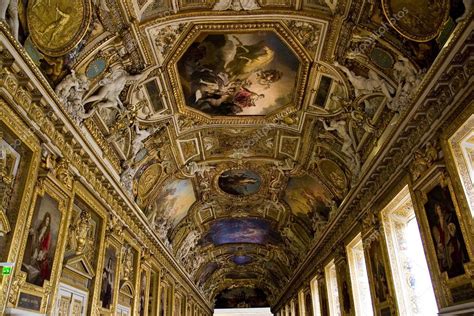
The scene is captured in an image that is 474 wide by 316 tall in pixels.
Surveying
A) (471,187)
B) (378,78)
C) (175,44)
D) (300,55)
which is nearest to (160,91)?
(175,44)

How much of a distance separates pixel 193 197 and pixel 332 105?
10013 millimetres

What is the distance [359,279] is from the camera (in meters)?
13.8

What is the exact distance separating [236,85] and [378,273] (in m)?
7.21

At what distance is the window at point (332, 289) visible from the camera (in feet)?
55.6

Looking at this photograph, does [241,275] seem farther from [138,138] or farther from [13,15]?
[13,15]

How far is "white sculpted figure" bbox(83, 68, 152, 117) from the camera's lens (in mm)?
10023

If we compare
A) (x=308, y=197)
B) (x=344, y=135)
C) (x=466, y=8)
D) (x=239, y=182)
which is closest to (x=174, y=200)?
(x=239, y=182)

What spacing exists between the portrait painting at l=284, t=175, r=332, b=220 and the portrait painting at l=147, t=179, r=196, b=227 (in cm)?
502

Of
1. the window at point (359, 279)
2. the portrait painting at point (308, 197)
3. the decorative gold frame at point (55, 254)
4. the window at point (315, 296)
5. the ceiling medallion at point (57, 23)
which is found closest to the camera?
the decorative gold frame at point (55, 254)

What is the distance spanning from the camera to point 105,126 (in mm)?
11086

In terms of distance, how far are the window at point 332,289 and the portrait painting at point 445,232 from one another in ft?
30.9

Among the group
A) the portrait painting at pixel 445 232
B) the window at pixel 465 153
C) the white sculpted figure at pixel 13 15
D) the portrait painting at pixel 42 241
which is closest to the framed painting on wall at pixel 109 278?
the portrait painting at pixel 42 241

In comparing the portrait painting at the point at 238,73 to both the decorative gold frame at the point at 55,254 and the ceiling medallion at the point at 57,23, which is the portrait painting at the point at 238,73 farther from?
the decorative gold frame at the point at 55,254

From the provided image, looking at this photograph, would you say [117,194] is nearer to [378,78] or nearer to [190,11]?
[190,11]
